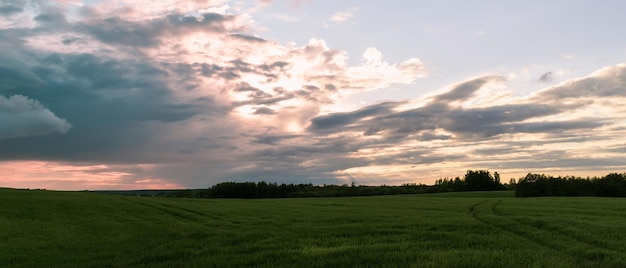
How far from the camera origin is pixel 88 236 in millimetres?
27562

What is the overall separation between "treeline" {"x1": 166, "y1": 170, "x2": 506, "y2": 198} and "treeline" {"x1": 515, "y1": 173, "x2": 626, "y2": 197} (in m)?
34.4

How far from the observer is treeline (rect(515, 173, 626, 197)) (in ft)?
418

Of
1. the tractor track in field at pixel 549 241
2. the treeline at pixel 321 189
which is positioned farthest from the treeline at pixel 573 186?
the tractor track in field at pixel 549 241

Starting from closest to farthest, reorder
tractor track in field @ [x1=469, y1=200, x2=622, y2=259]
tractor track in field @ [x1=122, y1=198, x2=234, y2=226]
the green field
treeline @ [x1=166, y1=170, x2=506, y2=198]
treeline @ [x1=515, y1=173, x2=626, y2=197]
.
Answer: the green field → tractor track in field @ [x1=469, y1=200, x2=622, y2=259] → tractor track in field @ [x1=122, y1=198, x2=234, y2=226] → treeline @ [x1=515, y1=173, x2=626, y2=197] → treeline @ [x1=166, y1=170, x2=506, y2=198]

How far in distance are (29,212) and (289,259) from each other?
98.9 feet

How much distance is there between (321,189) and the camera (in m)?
162

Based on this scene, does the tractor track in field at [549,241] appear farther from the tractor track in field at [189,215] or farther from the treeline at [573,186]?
the treeline at [573,186]

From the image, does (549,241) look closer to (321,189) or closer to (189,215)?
(189,215)

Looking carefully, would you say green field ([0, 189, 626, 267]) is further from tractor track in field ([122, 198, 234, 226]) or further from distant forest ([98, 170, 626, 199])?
distant forest ([98, 170, 626, 199])

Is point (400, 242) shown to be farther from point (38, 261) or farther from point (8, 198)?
point (8, 198)

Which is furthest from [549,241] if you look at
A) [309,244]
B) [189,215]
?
[189,215]

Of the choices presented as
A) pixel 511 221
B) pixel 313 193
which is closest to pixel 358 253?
pixel 511 221

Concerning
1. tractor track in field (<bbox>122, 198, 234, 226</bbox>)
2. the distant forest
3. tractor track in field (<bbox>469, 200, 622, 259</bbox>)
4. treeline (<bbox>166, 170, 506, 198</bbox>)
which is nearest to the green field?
tractor track in field (<bbox>469, 200, 622, 259</bbox>)

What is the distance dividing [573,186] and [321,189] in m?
76.9
